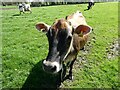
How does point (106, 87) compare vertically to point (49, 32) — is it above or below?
below

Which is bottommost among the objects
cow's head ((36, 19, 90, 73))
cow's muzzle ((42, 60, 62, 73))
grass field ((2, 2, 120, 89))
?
grass field ((2, 2, 120, 89))

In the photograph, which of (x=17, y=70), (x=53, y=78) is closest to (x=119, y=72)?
(x=53, y=78)

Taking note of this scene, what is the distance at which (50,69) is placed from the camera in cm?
539

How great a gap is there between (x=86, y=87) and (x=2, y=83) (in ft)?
8.21

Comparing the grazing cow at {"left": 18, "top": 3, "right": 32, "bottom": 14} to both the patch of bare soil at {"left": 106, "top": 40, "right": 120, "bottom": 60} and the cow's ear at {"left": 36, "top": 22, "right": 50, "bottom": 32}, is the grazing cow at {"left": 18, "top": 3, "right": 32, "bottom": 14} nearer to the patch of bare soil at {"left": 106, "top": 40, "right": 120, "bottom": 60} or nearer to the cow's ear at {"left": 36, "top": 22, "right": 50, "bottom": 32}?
the patch of bare soil at {"left": 106, "top": 40, "right": 120, "bottom": 60}

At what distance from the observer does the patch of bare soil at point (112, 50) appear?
31.3 feet

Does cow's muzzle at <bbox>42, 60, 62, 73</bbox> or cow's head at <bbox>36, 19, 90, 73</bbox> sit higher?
cow's head at <bbox>36, 19, 90, 73</bbox>

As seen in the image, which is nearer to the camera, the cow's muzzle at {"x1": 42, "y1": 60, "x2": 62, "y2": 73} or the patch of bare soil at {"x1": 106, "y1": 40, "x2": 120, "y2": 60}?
the cow's muzzle at {"x1": 42, "y1": 60, "x2": 62, "y2": 73}

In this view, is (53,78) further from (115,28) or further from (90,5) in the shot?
(90,5)

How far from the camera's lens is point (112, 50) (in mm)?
9953

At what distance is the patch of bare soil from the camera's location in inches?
375

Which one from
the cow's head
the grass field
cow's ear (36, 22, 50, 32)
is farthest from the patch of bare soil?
the cow's head

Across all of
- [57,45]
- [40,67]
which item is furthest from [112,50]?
[57,45]

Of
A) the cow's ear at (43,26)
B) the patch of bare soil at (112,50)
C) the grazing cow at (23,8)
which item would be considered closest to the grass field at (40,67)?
the patch of bare soil at (112,50)
